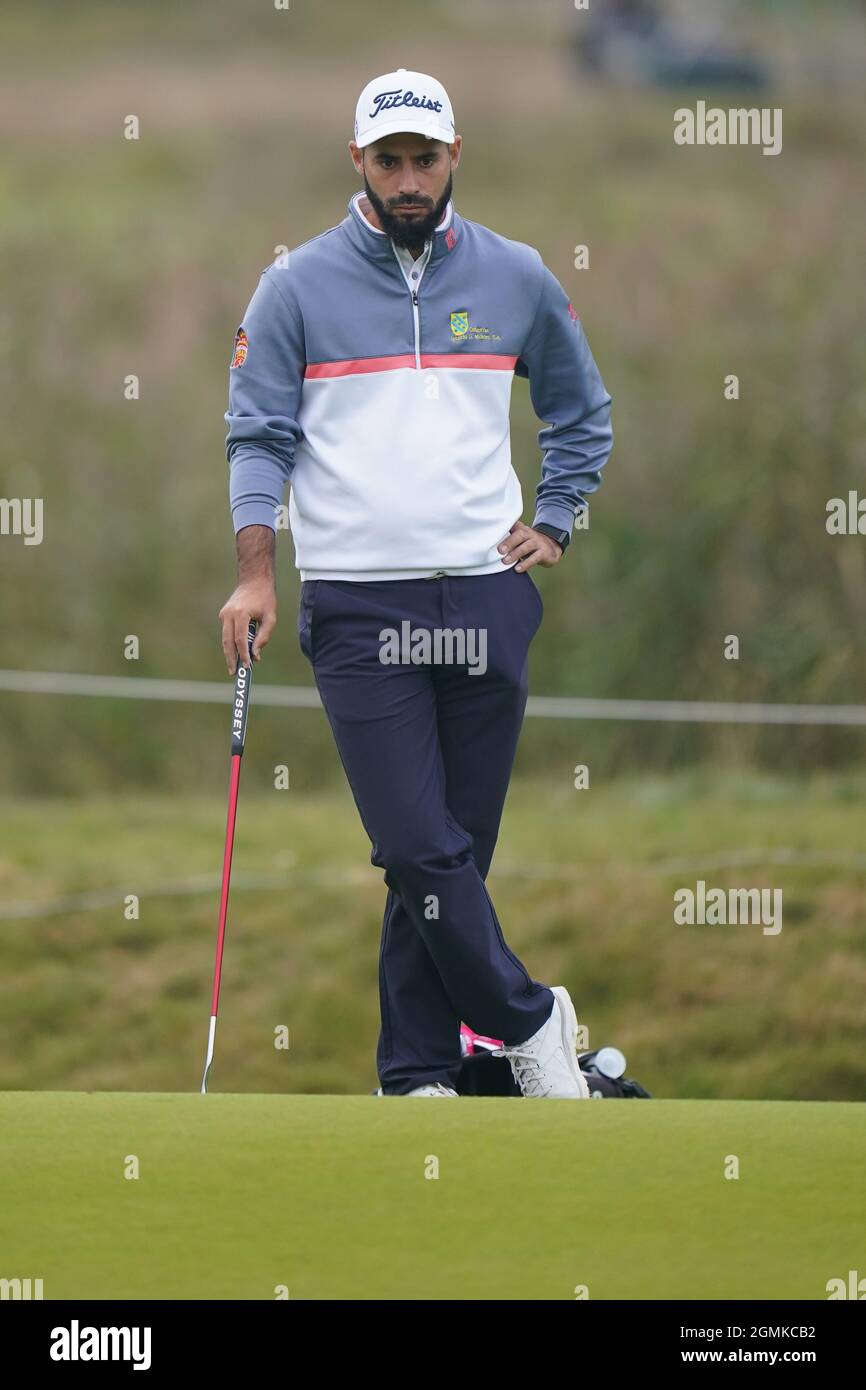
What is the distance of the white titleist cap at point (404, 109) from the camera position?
3.53m

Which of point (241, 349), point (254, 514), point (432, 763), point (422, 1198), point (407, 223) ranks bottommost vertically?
point (422, 1198)

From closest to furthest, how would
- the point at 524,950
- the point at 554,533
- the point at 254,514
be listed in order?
the point at 254,514 < the point at 554,533 < the point at 524,950

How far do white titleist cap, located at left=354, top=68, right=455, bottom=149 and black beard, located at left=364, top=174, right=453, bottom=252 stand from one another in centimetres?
10

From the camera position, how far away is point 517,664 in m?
3.76

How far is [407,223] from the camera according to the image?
3.57 meters

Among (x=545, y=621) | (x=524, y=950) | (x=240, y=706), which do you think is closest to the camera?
(x=240, y=706)

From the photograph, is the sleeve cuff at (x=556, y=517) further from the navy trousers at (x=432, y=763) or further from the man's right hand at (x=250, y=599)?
the man's right hand at (x=250, y=599)

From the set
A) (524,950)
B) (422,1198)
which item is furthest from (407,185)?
(524,950)

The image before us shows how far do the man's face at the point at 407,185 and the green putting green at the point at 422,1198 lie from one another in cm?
144

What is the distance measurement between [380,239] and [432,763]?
887 millimetres

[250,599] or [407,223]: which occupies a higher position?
[407,223]

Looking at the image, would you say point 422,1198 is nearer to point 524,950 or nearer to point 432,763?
point 432,763

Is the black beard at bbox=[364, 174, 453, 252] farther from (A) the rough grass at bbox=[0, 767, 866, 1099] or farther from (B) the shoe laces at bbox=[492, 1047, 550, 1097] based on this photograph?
(A) the rough grass at bbox=[0, 767, 866, 1099]

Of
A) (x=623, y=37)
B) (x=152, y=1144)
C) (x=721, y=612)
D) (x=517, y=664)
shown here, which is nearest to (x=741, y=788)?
(x=721, y=612)
